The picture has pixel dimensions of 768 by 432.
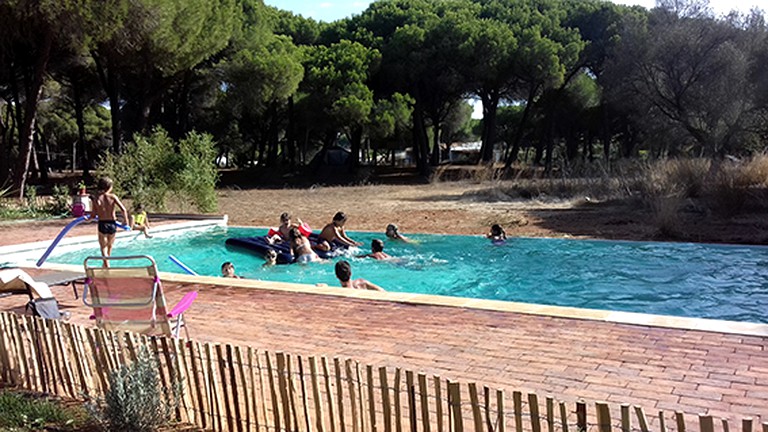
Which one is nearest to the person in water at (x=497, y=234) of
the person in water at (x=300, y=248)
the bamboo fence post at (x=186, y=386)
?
the person in water at (x=300, y=248)

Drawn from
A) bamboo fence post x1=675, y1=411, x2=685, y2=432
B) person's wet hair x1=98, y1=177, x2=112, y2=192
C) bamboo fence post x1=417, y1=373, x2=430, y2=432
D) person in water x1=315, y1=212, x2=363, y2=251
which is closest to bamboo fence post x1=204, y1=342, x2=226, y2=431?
bamboo fence post x1=417, y1=373, x2=430, y2=432

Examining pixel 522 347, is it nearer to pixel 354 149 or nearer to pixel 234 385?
pixel 234 385

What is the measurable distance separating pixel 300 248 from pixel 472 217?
6.54m

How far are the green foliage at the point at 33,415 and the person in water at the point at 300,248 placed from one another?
841 centimetres

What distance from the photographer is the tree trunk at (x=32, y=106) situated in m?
19.0

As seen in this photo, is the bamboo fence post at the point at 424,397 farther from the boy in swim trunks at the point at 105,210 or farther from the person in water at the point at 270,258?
the person in water at the point at 270,258

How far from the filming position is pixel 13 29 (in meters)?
18.9

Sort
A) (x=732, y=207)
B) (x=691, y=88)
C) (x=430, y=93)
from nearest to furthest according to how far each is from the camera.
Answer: (x=732, y=207)
(x=691, y=88)
(x=430, y=93)

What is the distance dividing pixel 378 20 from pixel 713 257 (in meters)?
31.0

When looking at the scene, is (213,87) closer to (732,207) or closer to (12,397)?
(732,207)

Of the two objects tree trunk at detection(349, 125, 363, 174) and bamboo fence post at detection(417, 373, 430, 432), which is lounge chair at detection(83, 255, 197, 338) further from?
tree trunk at detection(349, 125, 363, 174)

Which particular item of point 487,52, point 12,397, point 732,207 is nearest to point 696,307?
point 732,207

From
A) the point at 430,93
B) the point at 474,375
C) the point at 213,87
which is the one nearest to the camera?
the point at 474,375

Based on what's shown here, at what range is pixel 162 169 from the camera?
17375 mm
